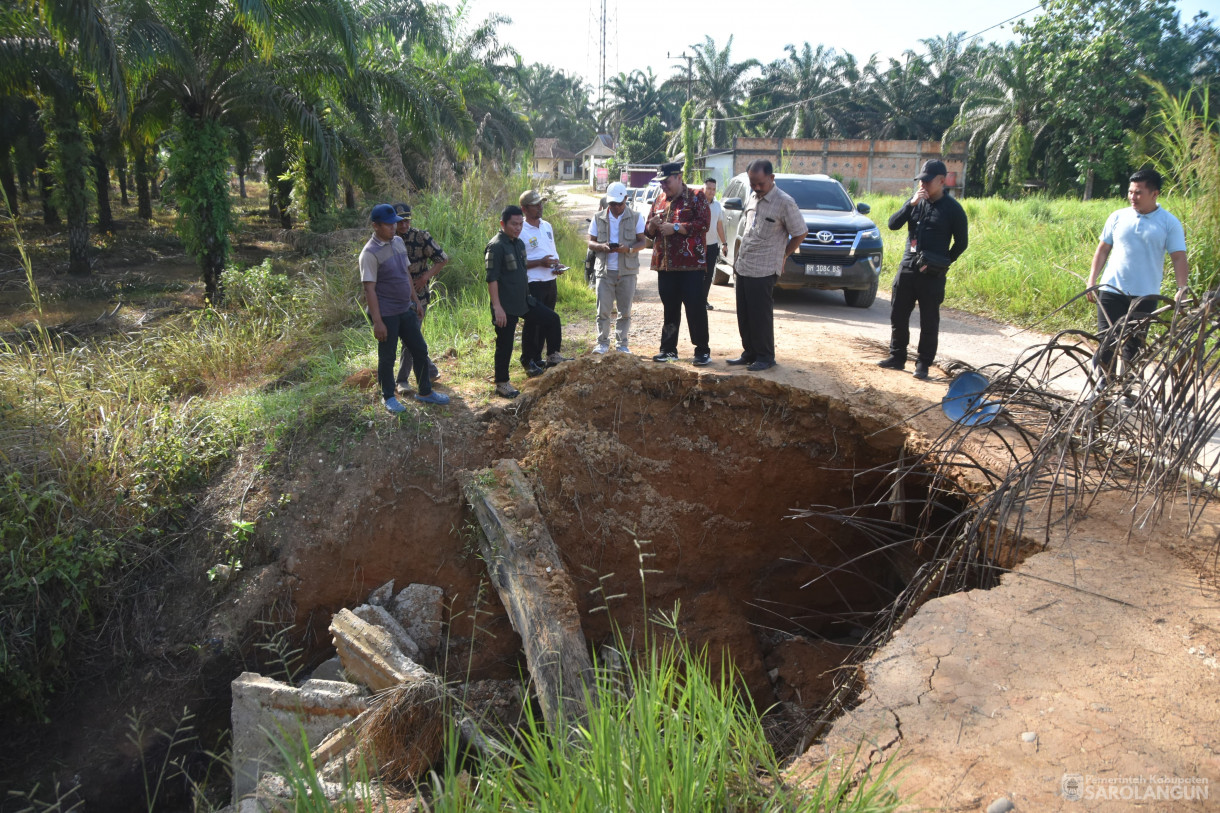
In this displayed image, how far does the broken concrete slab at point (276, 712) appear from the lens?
424 cm

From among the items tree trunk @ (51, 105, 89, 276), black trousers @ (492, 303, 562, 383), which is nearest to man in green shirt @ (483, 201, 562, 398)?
black trousers @ (492, 303, 562, 383)

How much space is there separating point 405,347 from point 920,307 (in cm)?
408

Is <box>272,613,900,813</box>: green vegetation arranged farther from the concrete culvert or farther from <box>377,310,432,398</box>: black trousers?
<box>377,310,432,398</box>: black trousers

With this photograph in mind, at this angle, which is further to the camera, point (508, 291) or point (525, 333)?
point (525, 333)

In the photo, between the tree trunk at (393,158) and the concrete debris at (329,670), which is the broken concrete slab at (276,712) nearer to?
the concrete debris at (329,670)

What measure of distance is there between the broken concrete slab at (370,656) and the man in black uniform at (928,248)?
4539 millimetres

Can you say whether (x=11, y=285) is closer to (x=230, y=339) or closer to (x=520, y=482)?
(x=230, y=339)

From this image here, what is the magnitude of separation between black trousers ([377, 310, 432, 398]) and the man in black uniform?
12.2ft

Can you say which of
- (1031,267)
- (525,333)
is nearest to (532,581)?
(525,333)

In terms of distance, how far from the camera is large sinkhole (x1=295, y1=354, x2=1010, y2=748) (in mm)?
5355

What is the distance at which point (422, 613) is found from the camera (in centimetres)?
516

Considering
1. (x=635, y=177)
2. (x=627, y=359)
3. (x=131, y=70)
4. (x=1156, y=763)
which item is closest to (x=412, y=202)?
(x=131, y=70)

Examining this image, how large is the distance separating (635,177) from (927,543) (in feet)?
81.2

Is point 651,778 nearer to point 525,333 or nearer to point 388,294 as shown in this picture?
point 388,294
